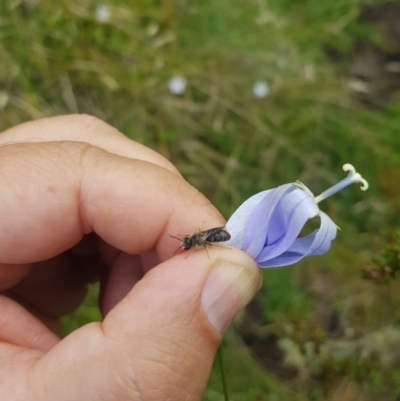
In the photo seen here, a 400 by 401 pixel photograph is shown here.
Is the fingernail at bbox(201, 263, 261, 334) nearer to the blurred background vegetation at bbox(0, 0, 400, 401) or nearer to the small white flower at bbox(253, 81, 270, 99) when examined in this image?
the blurred background vegetation at bbox(0, 0, 400, 401)

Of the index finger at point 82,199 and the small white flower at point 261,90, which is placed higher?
the index finger at point 82,199

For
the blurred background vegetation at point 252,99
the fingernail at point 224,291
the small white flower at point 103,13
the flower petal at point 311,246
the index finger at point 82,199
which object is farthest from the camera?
the small white flower at point 103,13

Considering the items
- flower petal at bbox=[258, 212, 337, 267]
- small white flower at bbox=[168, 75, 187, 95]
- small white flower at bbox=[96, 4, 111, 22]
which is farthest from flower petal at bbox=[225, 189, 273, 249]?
small white flower at bbox=[96, 4, 111, 22]

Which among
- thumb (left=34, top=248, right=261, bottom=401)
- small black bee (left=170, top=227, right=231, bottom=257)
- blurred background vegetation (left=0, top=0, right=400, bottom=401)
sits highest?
small black bee (left=170, top=227, right=231, bottom=257)

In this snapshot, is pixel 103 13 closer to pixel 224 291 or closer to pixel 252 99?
pixel 252 99

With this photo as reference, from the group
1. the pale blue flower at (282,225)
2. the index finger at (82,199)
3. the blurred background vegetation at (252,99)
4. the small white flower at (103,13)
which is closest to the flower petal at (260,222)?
the pale blue flower at (282,225)

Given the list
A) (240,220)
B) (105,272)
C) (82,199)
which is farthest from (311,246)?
(105,272)

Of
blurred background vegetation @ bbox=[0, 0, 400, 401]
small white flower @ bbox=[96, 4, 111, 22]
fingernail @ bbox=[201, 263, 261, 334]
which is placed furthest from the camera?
small white flower @ bbox=[96, 4, 111, 22]

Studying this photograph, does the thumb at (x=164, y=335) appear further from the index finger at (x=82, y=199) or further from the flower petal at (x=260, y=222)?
Answer: the index finger at (x=82, y=199)
